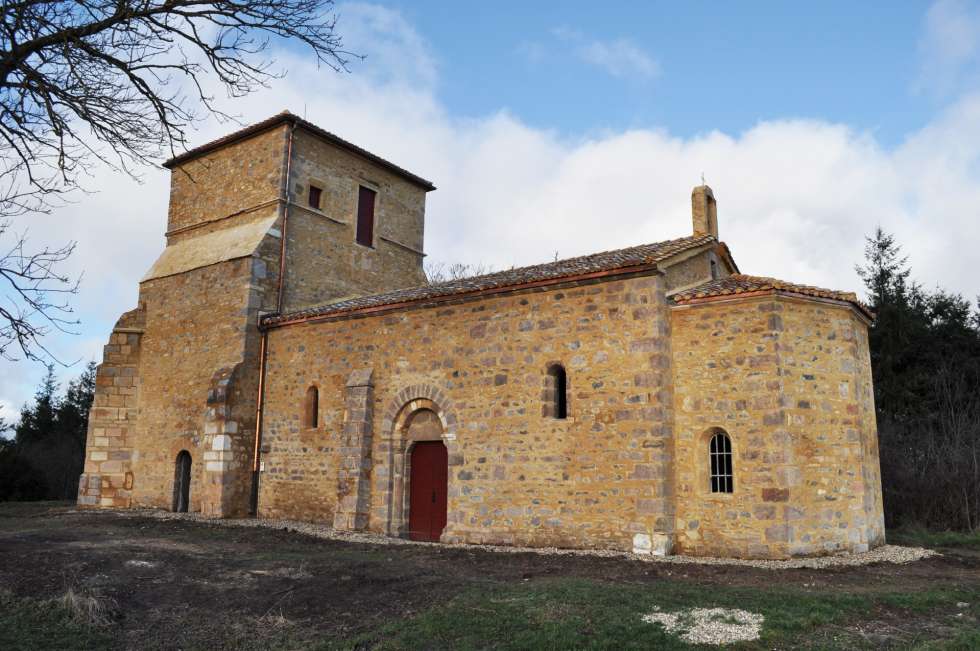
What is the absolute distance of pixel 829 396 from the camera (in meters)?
11.8

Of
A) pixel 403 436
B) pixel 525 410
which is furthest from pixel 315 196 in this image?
pixel 525 410

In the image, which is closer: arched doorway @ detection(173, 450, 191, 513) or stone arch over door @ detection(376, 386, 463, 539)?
stone arch over door @ detection(376, 386, 463, 539)

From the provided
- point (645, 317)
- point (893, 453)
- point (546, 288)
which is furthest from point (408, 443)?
point (893, 453)

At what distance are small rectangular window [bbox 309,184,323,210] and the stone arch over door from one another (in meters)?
7.05

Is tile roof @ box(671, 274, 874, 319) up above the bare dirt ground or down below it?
above

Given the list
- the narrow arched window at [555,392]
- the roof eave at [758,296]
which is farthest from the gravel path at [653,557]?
the roof eave at [758,296]

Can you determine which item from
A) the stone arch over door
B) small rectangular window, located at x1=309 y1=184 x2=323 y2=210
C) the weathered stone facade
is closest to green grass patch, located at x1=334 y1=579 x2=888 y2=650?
the weathered stone facade

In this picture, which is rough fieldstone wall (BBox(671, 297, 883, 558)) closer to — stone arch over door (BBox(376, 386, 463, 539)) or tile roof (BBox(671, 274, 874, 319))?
tile roof (BBox(671, 274, 874, 319))

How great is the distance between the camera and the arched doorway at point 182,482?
17.8 metres

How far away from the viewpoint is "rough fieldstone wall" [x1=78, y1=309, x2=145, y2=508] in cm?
1888

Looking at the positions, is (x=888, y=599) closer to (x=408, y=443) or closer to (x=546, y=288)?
(x=546, y=288)

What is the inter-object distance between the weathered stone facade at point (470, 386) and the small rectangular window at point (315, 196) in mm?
83

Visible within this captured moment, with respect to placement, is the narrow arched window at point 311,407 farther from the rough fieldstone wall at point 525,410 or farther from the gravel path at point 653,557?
the gravel path at point 653,557

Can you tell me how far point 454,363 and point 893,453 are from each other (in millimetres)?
12580
